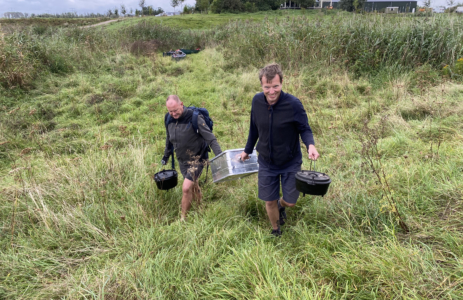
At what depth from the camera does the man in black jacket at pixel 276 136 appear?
233 centimetres

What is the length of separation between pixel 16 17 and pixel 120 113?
1722 inches

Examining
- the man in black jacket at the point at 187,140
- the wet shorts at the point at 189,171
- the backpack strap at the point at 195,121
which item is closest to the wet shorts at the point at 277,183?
the man in black jacket at the point at 187,140

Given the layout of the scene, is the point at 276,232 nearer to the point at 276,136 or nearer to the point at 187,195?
the point at 276,136

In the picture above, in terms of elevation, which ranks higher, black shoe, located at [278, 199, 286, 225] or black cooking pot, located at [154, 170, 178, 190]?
black cooking pot, located at [154, 170, 178, 190]

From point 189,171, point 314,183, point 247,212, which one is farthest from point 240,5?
point 314,183

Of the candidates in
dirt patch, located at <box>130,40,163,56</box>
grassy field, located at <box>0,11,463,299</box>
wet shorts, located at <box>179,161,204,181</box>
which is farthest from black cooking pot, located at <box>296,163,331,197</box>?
dirt patch, located at <box>130,40,163,56</box>

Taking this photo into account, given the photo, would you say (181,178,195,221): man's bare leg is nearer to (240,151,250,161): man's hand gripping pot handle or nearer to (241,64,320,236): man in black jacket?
(240,151,250,161): man's hand gripping pot handle

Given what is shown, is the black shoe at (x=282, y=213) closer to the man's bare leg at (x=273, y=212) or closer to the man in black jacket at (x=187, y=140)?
the man's bare leg at (x=273, y=212)

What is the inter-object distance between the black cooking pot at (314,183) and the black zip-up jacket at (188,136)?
1334 mm

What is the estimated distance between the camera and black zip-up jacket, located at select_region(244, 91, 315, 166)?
239 cm

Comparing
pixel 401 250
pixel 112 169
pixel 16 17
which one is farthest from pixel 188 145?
pixel 16 17

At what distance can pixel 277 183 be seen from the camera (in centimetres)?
268

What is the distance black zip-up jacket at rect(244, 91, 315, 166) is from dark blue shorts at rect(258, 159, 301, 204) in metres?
0.09

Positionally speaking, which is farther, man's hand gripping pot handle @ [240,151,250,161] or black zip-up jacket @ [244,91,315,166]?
man's hand gripping pot handle @ [240,151,250,161]
